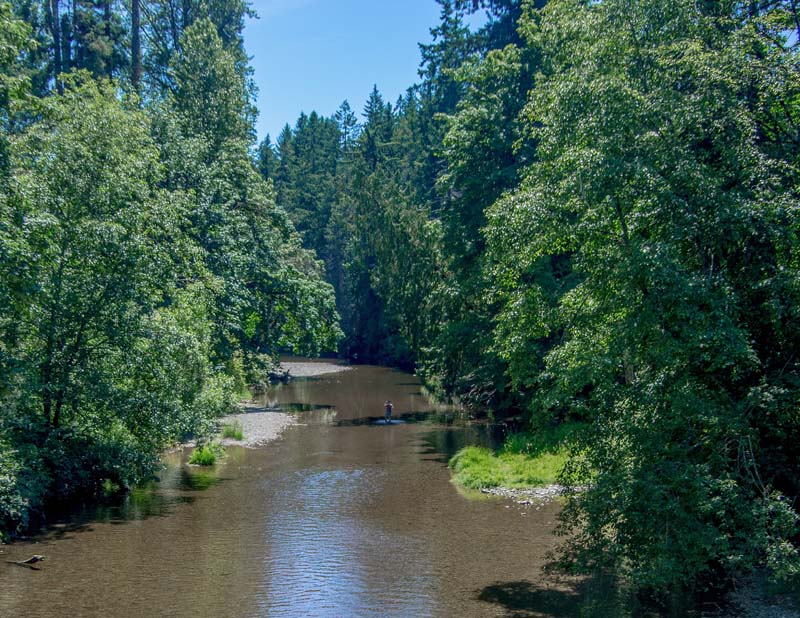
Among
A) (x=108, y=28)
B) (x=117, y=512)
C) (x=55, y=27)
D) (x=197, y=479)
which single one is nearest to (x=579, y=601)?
(x=117, y=512)

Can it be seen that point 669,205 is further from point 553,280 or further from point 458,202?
point 458,202

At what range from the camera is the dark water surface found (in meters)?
14.1

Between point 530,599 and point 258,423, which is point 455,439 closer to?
point 258,423

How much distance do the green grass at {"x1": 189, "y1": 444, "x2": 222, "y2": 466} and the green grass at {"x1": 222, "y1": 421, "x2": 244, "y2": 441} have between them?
4624 mm

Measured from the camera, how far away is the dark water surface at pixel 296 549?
46.3ft

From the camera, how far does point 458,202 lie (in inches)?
1363

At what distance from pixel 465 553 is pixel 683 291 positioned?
868 centimetres

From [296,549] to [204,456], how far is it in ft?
38.8

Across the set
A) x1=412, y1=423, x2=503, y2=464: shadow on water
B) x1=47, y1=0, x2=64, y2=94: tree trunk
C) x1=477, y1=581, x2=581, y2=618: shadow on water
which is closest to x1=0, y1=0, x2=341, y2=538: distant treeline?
x1=412, y1=423, x2=503, y2=464: shadow on water

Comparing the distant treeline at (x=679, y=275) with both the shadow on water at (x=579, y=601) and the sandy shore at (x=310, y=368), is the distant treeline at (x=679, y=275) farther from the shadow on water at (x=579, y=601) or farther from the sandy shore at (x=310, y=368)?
the sandy shore at (x=310, y=368)

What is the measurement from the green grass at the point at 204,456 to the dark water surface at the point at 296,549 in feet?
1.89

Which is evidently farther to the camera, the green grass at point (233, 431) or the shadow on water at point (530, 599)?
the green grass at point (233, 431)

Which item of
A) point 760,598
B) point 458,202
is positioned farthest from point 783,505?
point 458,202

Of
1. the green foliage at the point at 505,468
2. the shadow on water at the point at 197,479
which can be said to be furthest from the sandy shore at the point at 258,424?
the green foliage at the point at 505,468
